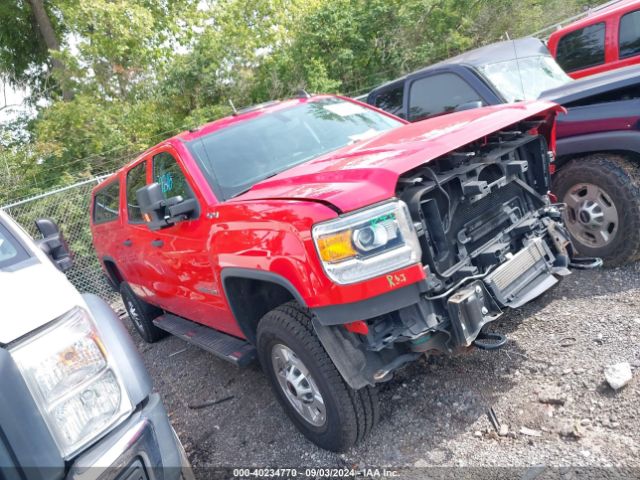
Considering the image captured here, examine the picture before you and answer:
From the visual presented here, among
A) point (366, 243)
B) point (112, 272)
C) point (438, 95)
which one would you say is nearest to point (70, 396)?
point (366, 243)

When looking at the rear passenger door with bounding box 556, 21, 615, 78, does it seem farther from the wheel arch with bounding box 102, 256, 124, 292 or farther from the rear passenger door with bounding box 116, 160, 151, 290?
the wheel arch with bounding box 102, 256, 124, 292

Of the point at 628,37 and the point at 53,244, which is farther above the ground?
the point at 628,37

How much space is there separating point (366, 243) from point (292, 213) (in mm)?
411

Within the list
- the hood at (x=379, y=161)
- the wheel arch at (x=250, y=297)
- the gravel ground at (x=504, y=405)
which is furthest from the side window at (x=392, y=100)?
the wheel arch at (x=250, y=297)

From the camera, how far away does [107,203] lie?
18.5ft

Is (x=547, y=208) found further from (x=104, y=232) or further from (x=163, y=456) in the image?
(x=104, y=232)

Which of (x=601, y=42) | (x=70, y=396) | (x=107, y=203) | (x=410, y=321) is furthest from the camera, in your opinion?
(x=601, y=42)

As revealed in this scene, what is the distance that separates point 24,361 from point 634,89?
4313 millimetres

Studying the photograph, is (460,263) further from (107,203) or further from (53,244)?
(107,203)

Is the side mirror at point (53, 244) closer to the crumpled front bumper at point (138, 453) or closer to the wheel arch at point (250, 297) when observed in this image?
the wheel arch at point (250, 297)

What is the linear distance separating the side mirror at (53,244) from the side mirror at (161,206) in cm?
54

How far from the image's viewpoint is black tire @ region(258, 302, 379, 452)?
8.78 feet

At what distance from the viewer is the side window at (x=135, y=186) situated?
4.54m

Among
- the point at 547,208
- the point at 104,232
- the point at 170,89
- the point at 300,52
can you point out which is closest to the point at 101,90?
the point at 170,89
